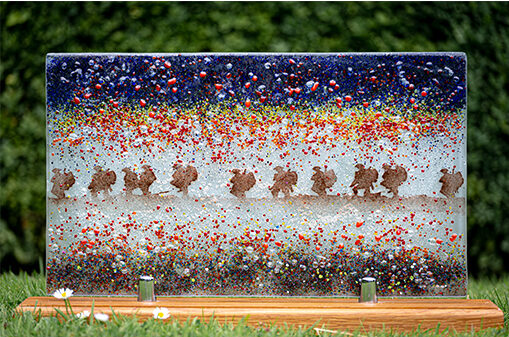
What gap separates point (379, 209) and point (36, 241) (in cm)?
211

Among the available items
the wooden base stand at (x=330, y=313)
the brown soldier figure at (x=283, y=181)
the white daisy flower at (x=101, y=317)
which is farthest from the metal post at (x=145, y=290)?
the brown soldier figure at (x=283, y=181)

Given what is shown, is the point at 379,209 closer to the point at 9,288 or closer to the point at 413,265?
the point at 413,265


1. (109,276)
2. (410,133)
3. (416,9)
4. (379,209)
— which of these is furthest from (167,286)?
(416,9)

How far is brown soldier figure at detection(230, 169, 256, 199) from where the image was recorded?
2.14m

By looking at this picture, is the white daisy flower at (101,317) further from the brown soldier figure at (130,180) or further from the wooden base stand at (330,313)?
the brown soldier figure at (130,180)

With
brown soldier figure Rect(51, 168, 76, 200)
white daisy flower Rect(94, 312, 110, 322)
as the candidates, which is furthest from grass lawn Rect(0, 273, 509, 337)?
brown soldier figure Rect(51, 168, 76, 200)

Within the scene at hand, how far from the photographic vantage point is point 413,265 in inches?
84.4

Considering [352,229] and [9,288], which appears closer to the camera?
[352,229]

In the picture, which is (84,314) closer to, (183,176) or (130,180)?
(130,180)

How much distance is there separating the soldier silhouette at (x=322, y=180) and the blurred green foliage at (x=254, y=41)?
43.7 inches

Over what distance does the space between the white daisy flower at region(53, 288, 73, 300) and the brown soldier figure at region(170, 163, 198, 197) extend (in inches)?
24.4

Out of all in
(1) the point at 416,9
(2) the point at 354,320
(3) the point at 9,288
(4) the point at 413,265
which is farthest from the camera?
(1) the point at 416,9

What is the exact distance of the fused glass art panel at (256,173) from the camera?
2143 mm

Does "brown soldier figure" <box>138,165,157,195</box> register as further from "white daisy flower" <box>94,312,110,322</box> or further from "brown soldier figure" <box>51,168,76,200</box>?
"white daisy flower" <box>94,312,110,322</box>
